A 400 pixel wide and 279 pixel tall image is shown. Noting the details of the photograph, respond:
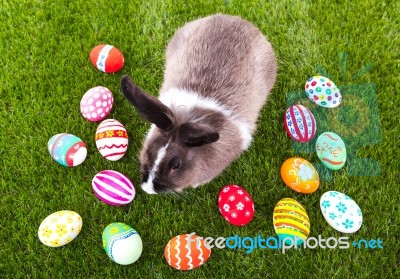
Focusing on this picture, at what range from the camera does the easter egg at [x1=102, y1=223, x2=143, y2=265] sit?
2.43 meters

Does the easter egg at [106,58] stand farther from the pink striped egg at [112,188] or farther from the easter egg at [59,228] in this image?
the easter egg at [59,228]

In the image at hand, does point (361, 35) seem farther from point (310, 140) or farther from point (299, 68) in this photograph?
point (310, 140)

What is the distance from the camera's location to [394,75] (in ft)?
11.0

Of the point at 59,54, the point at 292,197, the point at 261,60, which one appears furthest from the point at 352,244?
the point at 59,54

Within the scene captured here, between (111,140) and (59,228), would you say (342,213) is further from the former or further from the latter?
(59,228)

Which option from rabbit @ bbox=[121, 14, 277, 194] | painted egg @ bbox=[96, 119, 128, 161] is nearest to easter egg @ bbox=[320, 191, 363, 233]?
rabbit @ bbox=[121, 14, 277, 194]

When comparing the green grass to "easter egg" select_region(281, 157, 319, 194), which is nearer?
the green grass

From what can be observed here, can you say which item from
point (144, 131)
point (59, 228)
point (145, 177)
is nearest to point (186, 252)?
point (145, 177)

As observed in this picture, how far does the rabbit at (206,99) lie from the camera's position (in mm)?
2289

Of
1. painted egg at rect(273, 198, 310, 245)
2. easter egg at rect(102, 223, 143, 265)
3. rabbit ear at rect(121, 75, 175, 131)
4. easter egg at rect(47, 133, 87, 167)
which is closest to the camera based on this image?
rabbit ear at rect(121, 75, 175, 131)

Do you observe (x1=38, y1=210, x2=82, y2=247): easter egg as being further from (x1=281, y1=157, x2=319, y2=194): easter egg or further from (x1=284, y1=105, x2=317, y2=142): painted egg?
(x1=284, y1=105, x2=317, y2=142): painted egg

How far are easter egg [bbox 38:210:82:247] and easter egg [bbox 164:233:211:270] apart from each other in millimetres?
610

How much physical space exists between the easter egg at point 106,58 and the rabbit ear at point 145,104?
1144 millimetres

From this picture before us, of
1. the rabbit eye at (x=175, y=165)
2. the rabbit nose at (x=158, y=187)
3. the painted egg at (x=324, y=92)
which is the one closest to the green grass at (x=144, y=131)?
the painted egg at (x=324, y=92)
